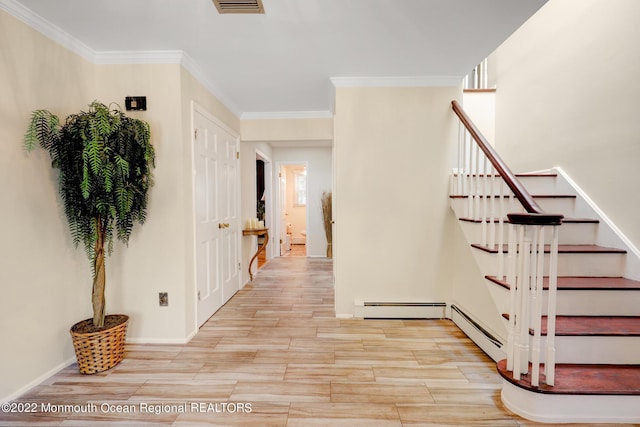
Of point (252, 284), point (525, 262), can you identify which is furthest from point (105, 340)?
point (525, 262)

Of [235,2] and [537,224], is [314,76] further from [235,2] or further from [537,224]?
[537,224]

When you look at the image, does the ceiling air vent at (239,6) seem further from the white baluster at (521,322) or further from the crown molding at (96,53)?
the white baluster at (521,322)

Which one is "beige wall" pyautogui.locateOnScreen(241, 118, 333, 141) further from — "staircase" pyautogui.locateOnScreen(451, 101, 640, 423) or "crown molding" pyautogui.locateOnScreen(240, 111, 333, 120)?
"staircase" pyautogui.locateOnScreen(451, 101, 640, 423)

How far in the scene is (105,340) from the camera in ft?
6.77

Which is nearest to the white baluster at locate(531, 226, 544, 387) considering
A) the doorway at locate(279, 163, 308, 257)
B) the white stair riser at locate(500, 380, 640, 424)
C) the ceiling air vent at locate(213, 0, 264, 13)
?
the white stair riser at locate(500, 380, 640, 424)

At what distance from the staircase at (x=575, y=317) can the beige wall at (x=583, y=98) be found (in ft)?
0.73

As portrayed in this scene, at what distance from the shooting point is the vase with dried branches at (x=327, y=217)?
6.21 m

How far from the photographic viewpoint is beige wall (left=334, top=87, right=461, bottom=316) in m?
3.00

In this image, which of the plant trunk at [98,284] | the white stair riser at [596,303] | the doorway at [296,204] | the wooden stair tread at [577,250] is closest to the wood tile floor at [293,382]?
the plant trunk at [98,284]

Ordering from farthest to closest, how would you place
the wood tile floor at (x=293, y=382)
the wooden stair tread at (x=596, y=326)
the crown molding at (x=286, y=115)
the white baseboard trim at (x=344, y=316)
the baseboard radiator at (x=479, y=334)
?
the crown molding at (x=286, y=115)
the white baseboard trim at (x=344, y=316)
the baseboard radiator at (x=479, y=334)
the wooden stair tread at (x=596, y=326)
the wood tile floor at (x=293, y=382)

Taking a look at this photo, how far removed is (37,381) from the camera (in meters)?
1.93

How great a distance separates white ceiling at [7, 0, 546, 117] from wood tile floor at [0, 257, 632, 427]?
7.69ft

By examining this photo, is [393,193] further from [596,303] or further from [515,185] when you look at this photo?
[596,303]

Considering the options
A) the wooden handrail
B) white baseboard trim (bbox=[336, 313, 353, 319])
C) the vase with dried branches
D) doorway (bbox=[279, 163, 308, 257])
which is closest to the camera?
the wooden handrail
